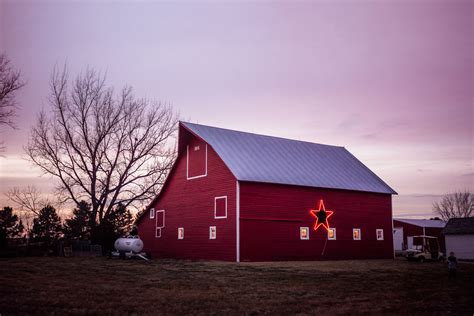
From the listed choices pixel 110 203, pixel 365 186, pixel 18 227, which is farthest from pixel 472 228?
pixel 18 227

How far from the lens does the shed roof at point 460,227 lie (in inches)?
1966

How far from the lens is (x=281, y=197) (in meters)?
32.6

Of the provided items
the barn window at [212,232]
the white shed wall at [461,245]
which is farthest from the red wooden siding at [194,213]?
the white shed wall at [461,245]

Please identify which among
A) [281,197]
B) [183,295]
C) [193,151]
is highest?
[193,151]

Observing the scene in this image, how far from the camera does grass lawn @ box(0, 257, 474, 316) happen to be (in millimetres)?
11789

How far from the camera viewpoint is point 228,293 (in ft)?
48.2

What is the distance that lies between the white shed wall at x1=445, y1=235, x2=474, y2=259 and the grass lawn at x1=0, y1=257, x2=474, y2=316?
31.2m

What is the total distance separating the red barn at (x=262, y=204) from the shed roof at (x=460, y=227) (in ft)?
49.9

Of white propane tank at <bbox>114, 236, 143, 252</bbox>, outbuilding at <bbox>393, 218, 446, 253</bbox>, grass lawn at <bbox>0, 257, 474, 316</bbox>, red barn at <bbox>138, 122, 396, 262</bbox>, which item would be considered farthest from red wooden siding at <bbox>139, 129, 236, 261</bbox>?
outbuilding at <bbox>393, 218, 446, 253</bbox>

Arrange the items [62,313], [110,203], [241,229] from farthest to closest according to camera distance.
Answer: [110,203] < [241,229] < [62,313]

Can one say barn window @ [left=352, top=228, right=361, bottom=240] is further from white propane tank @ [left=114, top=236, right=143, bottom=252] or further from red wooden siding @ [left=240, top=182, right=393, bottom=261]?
white propane tank @ [left=114, top=236, right=143, bottom=252]

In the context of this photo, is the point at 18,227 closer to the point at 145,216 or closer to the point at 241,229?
the point at 145,216

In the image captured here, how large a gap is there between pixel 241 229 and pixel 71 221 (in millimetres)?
23955

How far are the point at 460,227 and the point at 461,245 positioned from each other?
183 centimetres
